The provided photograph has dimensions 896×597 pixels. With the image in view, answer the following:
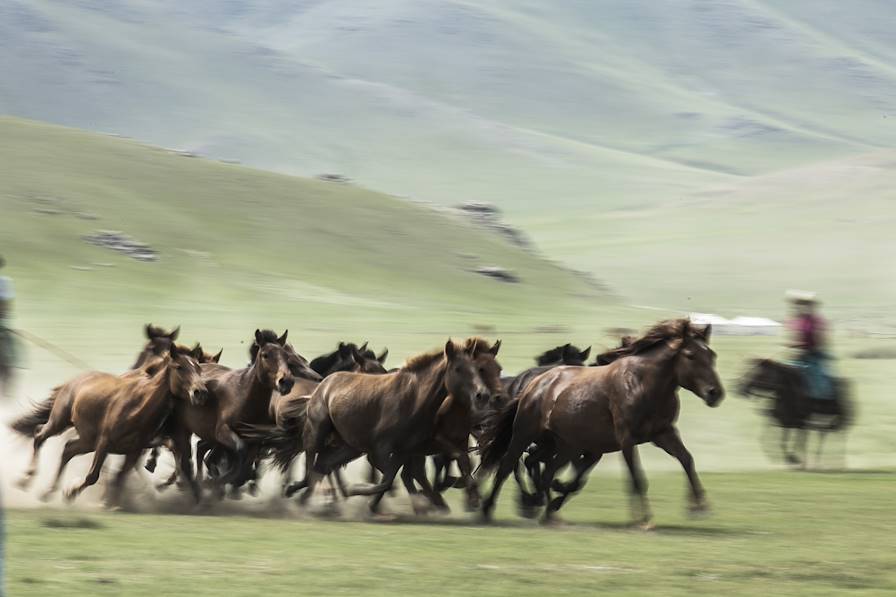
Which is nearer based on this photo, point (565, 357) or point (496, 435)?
point (496, 435)

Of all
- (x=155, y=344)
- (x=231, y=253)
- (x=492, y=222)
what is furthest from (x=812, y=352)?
(x=492, y=222)

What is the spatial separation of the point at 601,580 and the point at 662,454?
12579 mm

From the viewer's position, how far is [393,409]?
12.9m

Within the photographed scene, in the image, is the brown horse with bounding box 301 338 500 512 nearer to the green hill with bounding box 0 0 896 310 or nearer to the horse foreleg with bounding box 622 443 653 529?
the horse foreleg with bounding box 622 443 653 529

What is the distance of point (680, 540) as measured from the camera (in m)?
11.6

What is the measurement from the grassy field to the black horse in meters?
5.20

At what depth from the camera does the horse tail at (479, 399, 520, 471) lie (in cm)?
1359

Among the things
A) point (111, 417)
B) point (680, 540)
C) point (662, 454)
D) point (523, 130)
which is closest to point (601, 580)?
point (680, 540)

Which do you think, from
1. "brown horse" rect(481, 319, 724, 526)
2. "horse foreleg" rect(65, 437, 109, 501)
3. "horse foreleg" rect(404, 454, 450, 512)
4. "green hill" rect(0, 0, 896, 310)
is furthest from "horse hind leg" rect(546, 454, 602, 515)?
"green hill" rect(0, 0, 896, 310)

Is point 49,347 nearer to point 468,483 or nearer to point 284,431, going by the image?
point 284,431

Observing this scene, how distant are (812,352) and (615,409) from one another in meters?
7.34

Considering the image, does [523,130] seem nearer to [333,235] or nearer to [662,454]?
A: [333,235]

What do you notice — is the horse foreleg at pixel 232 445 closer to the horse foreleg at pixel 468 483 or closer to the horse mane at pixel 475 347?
the horse foreleg at pixel 468 483

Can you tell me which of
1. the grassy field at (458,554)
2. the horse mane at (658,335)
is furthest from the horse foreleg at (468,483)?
the horse mane at (658,335)
